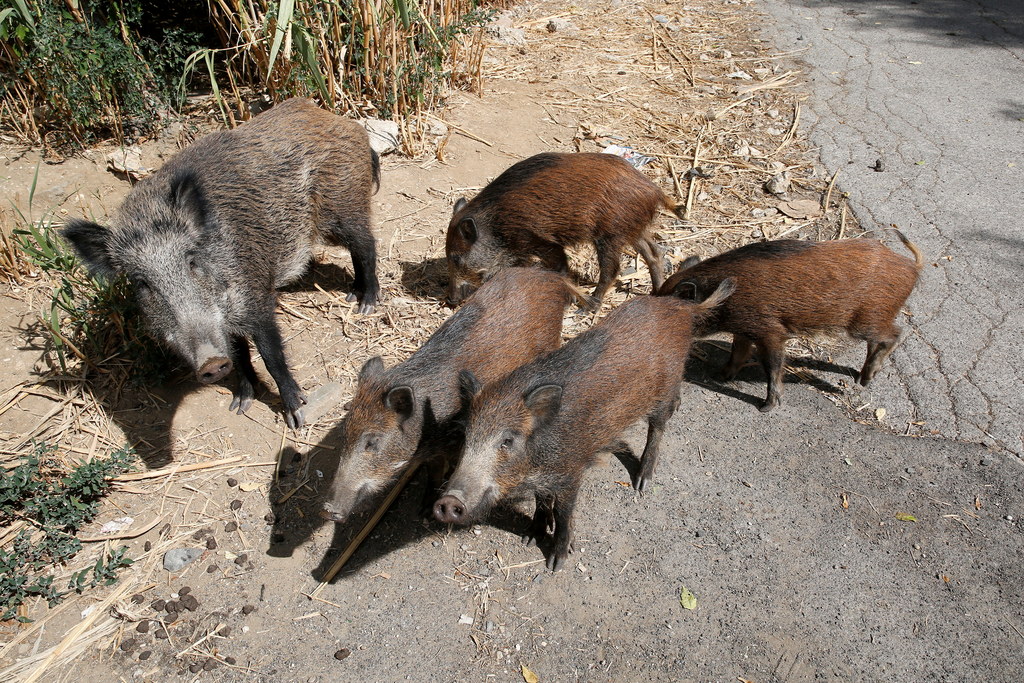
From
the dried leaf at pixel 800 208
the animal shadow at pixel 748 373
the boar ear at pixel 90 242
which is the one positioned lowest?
the animal shadow at pixel 748 373

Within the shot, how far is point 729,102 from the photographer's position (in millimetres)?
6934

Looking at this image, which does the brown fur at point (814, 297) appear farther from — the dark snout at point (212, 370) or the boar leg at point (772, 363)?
the dark snout at point (212, 370)

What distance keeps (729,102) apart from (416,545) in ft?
18.6

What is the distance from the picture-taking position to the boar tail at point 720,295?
3936 mm

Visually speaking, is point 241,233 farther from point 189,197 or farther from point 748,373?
point 748,373

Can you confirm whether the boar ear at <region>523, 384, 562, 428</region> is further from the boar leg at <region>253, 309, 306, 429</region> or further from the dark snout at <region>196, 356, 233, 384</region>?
→ the boar leg at <region>253, 309, 306, 429</region>

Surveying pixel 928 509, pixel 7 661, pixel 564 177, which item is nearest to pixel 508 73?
pixel 564 177

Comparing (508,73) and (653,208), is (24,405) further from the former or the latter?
(508,73)

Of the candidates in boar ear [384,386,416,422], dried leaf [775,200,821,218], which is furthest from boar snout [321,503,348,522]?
dried leaf [775,200,821,218]

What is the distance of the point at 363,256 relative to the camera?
476cm

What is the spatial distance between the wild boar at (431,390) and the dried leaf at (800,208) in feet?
8.95

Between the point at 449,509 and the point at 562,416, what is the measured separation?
2.21ft

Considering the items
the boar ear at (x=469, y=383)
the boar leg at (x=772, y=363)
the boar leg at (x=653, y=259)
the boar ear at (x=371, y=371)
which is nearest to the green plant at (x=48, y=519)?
the boar ear at (x=371, y=371)

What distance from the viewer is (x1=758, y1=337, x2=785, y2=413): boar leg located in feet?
12.9
